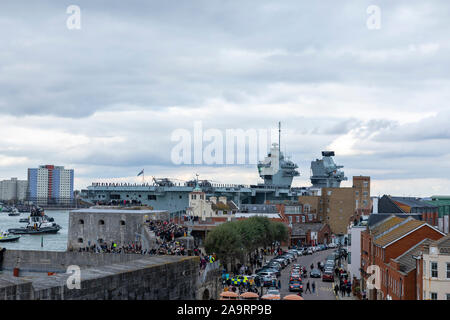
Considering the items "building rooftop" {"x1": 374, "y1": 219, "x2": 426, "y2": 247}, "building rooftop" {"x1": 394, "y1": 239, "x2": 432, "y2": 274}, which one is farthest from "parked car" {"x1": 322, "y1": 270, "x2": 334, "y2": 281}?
"building rooftop" {"x1": 394, "y1": 239, "x2": 432, "y2": 274}

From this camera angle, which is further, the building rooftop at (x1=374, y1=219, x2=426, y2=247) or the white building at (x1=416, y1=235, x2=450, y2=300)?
the building rooftop at (x1=374, y1=219, x2=426, y2=247)

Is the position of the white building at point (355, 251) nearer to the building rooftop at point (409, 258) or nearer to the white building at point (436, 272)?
the building rooftop at point (409, 258)

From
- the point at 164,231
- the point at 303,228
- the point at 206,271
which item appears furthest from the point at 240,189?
the point at 206,271

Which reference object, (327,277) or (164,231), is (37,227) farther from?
(164,231)

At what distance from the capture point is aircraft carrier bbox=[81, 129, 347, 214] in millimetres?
101562

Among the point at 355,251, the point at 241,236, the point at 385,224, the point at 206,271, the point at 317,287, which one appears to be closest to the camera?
the point at 206,271

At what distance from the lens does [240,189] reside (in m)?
117

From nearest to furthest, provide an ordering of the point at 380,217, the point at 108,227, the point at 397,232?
1. the point at 397,232
2. the point at 108,227
3. the point at 380,217

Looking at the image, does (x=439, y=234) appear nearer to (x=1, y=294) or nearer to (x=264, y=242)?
(x=1, y=294)

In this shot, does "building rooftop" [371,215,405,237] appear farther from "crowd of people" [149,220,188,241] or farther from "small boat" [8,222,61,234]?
"small boat" [8,222,61,234]

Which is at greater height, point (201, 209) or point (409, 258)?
point (409, 258)
